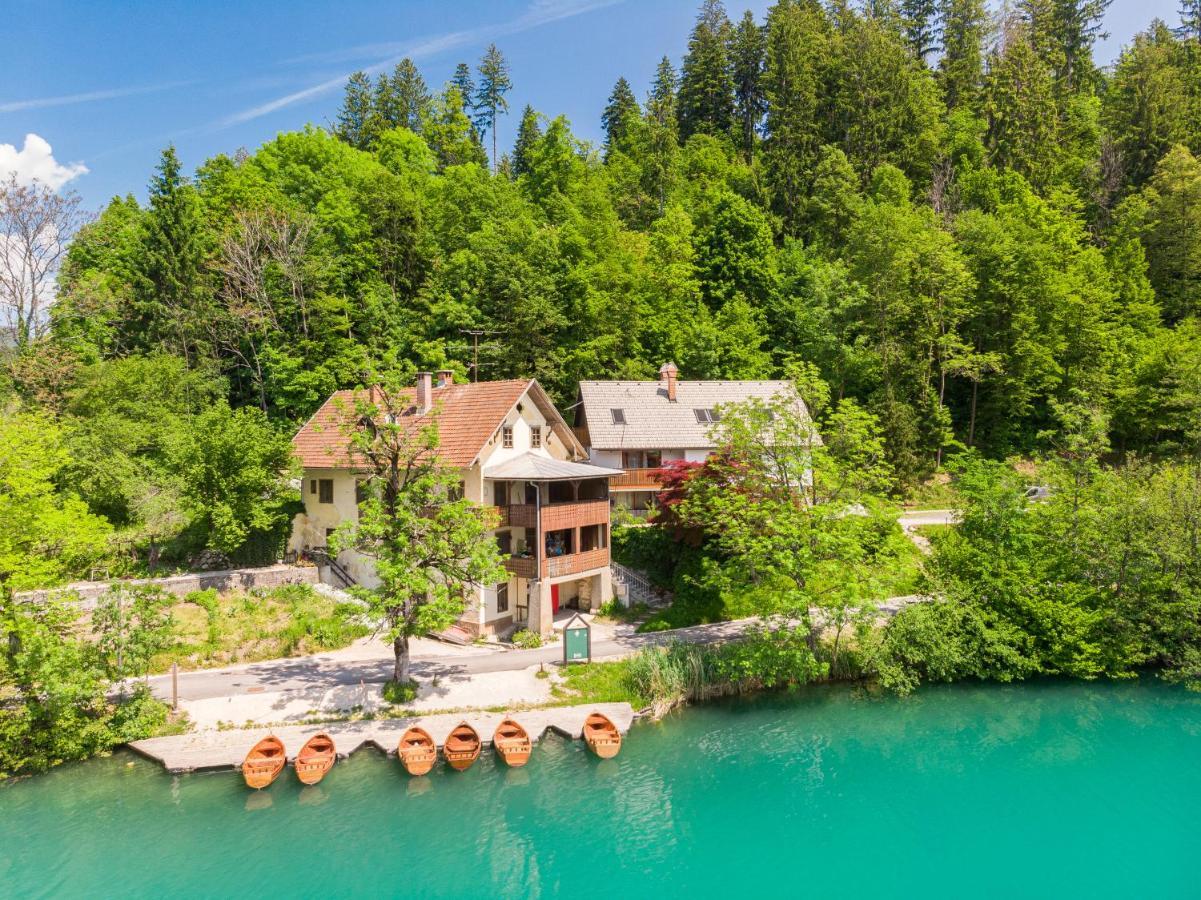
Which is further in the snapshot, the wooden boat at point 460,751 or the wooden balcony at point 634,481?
the wooden balcony at point 634,481

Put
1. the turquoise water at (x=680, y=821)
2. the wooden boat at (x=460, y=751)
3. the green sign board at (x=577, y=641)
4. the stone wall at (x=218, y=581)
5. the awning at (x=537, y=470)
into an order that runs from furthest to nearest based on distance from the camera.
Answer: the awning at (x=537, y=470) → the stone wall at (x=218, y=581) → the green sign board at (x=577, y=641) → the wooden boat at (x=460, y=751) → the turquoise water at (x=680, y=821)

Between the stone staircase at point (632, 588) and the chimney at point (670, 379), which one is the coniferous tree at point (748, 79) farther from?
the stone staircase at point (632, 588)

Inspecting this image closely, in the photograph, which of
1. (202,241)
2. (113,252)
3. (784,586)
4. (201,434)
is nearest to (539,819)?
(784,586)

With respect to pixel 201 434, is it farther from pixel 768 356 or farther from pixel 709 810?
pixel 768 356

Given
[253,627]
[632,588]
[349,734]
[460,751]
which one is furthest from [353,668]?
[632,588]

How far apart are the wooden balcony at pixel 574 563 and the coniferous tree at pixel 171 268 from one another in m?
33.9

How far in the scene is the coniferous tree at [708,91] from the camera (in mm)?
79500

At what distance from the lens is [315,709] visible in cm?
2284

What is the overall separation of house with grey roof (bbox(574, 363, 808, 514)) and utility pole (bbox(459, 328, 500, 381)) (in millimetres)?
Result: 7616

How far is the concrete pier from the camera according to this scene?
20.3m

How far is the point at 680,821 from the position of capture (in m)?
19.1

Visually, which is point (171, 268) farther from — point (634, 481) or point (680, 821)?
point (680, 821)

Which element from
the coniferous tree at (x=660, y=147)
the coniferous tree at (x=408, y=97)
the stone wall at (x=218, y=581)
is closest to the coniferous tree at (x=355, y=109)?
the coniferous tree at (x=408, y=97)

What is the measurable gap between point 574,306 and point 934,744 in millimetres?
35826
